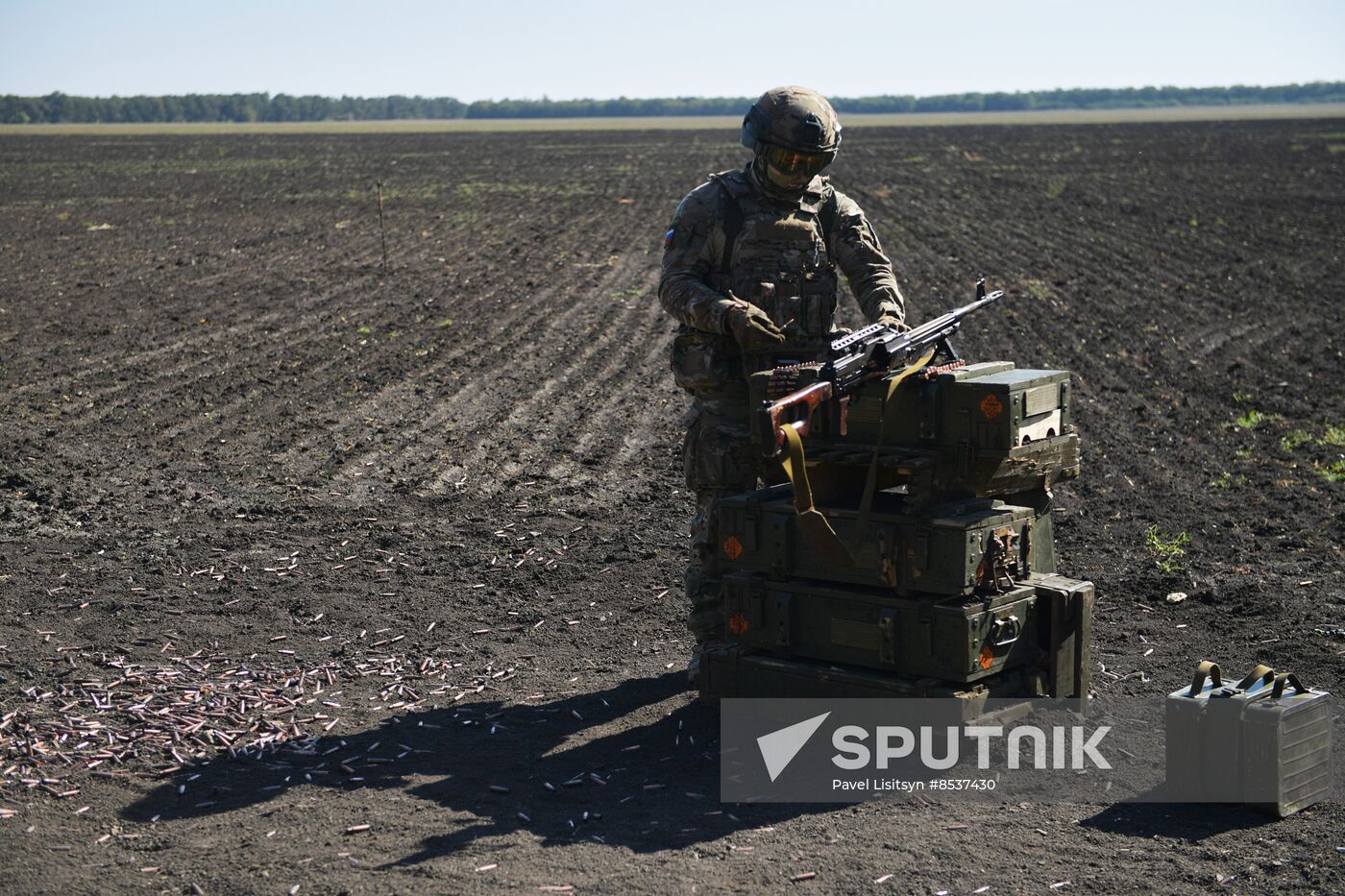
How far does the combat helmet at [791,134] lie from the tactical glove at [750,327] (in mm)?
763

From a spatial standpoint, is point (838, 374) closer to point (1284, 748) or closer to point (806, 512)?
point (806, 512)

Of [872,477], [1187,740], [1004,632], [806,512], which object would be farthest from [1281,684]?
[806,512]

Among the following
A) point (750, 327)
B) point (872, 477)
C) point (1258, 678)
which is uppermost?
point (750, 327)

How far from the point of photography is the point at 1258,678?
21.4 ft

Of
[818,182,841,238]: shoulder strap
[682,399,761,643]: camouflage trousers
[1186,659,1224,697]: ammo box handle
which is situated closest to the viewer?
[1186,659,1224,697]: ammo box handle

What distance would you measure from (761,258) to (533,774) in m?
2.91

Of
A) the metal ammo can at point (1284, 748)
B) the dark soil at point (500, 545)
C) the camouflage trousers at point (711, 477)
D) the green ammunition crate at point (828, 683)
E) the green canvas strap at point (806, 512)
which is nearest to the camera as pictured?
the dark soil at point (500, 545)

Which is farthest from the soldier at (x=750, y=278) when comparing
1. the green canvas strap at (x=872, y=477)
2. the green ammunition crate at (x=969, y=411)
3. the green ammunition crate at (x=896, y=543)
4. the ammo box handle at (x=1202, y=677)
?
the ammo box handle at (x=1202, y=677)

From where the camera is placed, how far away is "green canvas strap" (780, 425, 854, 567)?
21.8 feet

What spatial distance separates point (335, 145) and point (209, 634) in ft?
250

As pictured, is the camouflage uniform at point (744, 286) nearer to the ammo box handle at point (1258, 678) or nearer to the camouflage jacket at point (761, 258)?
the camouflage jacket at point (761, 258)

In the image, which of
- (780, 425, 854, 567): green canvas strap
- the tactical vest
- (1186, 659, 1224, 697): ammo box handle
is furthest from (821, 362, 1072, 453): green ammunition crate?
(1186, 659, 1224, 697): ammo box handle

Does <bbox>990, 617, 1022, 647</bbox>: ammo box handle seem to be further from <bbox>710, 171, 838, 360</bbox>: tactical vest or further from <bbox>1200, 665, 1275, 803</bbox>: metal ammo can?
<bbox>710, 171, 838, 360</bbox>: tactical vest

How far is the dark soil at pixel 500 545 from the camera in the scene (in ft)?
20.0
